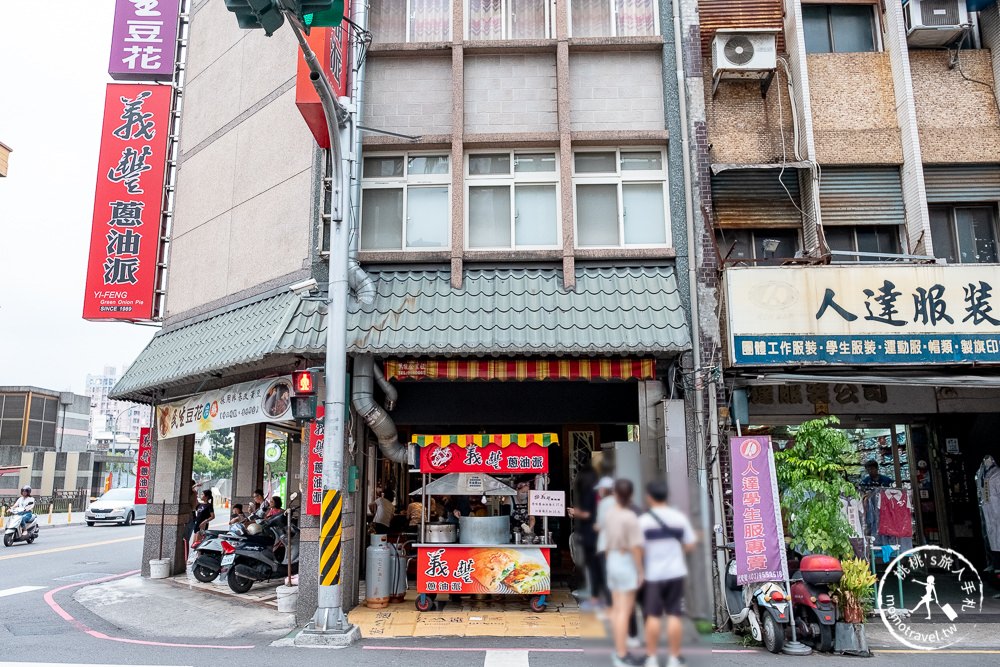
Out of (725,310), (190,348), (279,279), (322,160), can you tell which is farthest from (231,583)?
(725,310)

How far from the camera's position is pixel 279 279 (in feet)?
40.6

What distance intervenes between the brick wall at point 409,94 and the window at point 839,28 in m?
A: 6.78

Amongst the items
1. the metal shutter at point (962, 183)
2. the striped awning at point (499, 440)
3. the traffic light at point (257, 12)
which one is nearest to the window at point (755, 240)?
the metal shutter at point (962, 183)

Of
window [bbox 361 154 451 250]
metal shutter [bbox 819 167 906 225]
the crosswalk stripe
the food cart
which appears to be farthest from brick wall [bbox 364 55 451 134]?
the crosswalk stripe

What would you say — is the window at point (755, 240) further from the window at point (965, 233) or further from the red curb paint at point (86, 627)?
the red curb paint at point (86, 627)

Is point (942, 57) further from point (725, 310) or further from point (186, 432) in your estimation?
point (186, 432)

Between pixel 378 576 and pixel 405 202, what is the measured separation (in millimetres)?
6304

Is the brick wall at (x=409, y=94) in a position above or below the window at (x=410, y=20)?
below

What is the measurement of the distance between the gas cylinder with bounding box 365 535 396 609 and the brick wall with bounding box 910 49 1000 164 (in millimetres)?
11381

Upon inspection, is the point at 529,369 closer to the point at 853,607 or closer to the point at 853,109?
the point at 853,607

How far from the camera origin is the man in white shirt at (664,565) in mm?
1430

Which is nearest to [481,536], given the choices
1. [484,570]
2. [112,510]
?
[484,570]

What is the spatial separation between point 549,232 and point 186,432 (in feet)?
25.9

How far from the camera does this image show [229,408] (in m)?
12.6
